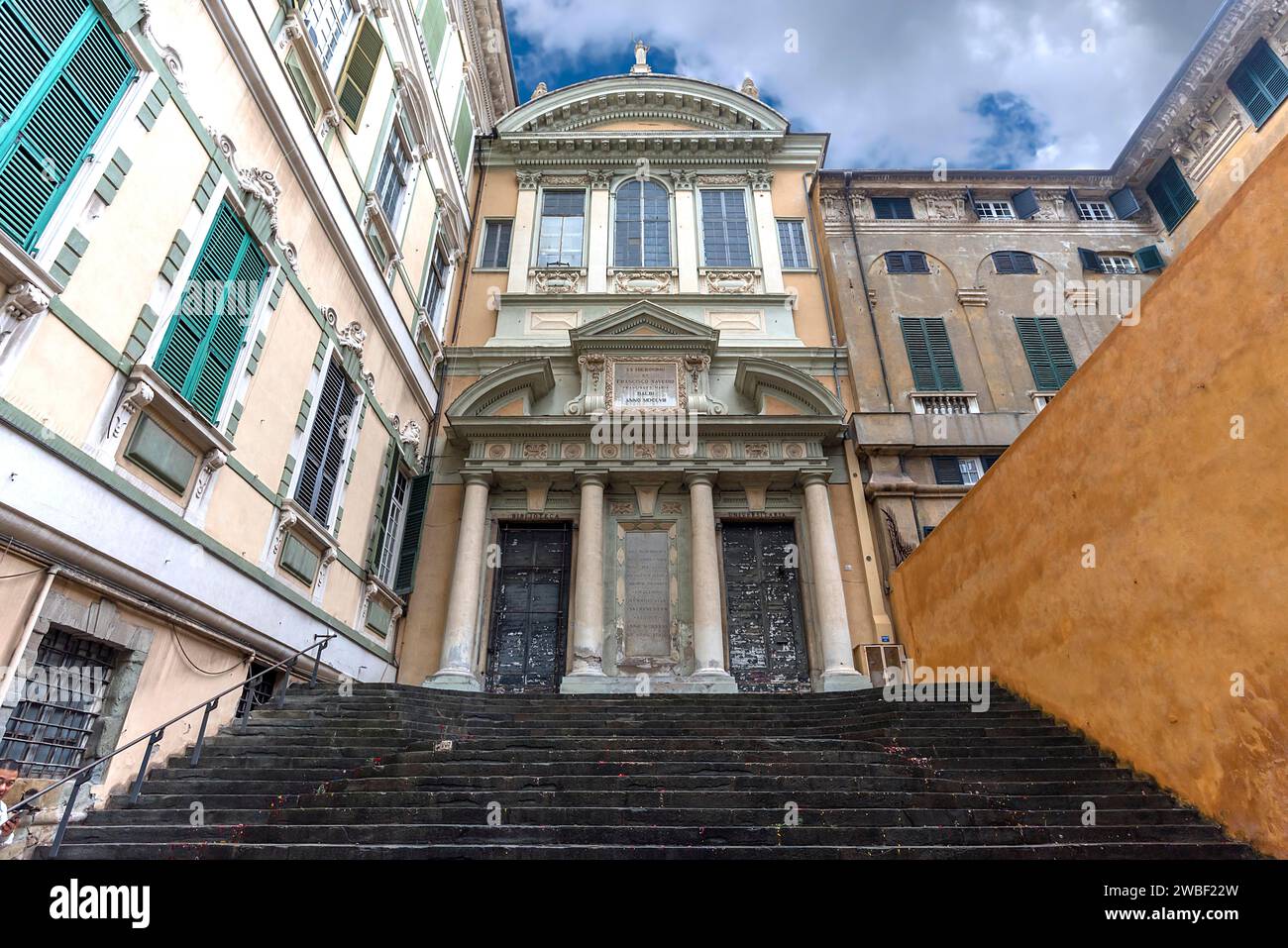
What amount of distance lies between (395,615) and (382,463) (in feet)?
8.83

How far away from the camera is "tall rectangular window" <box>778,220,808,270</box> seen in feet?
52.3

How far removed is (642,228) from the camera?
54.1 ft

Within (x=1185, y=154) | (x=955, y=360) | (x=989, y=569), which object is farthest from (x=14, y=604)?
(x=1185, y=154)

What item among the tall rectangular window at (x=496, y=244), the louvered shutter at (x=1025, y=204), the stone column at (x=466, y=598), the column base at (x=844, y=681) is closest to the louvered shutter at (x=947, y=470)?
the column base at (x=844, y=681)

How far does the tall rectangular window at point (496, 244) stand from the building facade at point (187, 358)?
14.8ft

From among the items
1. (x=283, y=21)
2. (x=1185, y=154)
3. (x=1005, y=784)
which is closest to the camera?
(x=1005, y=784)

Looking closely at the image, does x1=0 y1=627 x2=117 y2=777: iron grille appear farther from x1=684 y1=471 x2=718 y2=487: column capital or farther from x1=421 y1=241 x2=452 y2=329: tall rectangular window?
x1=421 y1=241 x2=452 y2=329: tall rectangular window

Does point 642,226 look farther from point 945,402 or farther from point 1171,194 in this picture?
point 1171,194

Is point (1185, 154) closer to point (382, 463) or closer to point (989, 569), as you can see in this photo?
point (989, 569)

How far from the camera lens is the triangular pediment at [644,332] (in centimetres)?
1375

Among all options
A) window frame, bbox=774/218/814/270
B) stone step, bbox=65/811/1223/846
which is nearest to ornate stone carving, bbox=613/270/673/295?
window frame, bbox=774/218/814/270

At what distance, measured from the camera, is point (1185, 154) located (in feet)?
50.1

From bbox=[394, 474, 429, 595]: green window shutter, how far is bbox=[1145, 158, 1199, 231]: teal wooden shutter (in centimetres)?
1793
